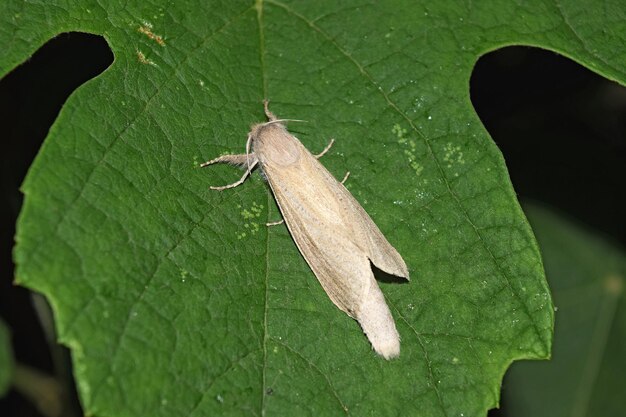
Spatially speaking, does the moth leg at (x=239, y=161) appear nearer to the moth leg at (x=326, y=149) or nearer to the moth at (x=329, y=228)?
the moth at (x=329, y=228)

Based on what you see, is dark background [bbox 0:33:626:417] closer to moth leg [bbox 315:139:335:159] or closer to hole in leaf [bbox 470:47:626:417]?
hole in leaf [bbox 470:47:626:417]

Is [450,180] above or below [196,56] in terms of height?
below

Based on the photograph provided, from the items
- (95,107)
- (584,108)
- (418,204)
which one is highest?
(95,107)

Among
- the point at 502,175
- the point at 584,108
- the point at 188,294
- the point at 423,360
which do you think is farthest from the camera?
the point at 584,108

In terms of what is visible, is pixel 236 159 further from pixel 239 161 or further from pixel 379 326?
pixel 379 326

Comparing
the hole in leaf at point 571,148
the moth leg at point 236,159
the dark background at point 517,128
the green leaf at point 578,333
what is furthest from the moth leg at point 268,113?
the green leaf at point 578,333

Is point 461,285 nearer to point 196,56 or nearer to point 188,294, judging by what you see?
point 188,294

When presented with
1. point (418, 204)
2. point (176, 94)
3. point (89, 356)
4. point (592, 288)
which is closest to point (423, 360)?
A: point (418, 204)
